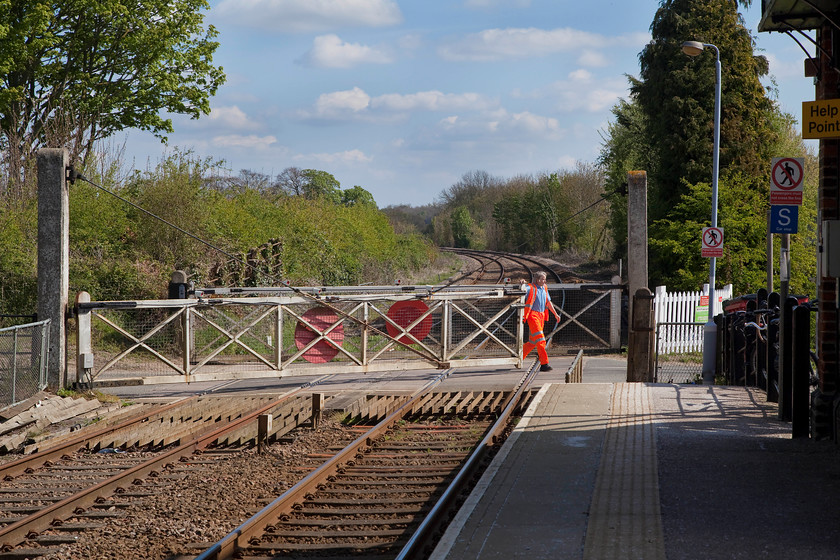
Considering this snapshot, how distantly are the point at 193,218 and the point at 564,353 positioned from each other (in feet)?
39.1

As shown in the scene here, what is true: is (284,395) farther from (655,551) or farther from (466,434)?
(655,551)

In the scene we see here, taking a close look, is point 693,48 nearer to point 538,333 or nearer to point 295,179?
point 538,333

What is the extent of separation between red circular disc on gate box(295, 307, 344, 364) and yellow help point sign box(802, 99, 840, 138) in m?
8.94

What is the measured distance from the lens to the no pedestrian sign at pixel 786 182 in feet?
34.4

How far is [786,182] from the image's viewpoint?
1056 centimetres

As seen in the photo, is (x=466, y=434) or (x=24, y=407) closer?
(x=466, y=434)

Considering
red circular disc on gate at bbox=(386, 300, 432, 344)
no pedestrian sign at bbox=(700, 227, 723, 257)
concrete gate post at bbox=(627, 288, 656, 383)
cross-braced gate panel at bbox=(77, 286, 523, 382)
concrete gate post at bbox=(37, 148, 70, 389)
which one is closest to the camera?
concrete gate post at bbox=(37, 148, 70, 389)

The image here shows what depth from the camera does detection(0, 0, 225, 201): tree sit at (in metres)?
27.4

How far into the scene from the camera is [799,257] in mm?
24438

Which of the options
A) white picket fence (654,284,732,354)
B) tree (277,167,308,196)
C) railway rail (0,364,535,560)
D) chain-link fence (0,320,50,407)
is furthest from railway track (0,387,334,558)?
tree (277,167,308,196)

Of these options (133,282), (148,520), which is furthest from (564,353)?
(148,520)

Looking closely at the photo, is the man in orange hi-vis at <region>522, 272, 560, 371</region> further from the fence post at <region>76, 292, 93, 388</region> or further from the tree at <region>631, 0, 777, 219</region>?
the tree at <region>631, 0, 777, 219</region>

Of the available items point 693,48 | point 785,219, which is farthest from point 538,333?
point 693,48

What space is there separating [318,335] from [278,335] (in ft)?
3.36
